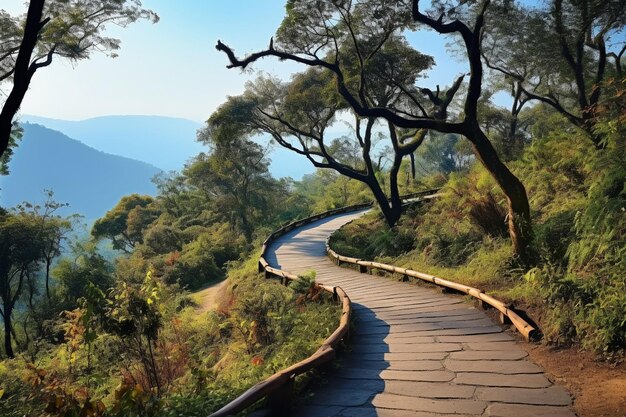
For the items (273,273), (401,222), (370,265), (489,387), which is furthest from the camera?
(401,222)

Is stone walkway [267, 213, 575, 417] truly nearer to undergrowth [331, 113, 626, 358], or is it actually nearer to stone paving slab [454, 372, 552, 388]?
stone paving slab [454, 372, 552, 388]

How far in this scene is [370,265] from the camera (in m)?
12.3

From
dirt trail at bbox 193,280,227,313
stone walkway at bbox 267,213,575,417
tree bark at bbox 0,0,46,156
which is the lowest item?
dirt trail at bbox 193,280,227,313

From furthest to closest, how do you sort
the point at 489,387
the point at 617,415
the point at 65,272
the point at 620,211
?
1. the point at 65,272
2. the point at 620,211
3. the point at 489,387
4. the point at 617,415

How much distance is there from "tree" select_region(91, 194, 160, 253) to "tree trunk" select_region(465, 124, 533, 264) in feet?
139

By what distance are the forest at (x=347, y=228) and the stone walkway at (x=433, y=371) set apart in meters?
0.53

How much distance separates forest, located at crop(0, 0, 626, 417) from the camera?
576 cm

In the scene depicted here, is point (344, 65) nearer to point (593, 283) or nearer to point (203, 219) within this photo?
point (593, 283)

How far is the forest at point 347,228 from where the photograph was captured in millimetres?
5758

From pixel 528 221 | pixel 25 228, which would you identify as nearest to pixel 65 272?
pixel 25 228

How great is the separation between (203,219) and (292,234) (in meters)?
18.5

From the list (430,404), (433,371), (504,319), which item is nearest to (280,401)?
(430,404)

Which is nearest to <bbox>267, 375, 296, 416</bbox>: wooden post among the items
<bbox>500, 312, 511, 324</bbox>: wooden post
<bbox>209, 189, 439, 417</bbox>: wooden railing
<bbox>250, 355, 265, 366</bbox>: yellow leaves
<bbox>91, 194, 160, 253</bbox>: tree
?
<bbox>209, 189, 439, 417</bbox>: wooden railing

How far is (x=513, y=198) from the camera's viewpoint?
27.6 ft
